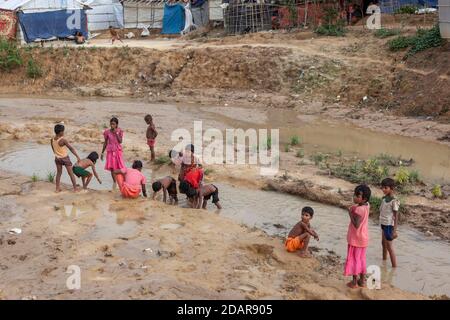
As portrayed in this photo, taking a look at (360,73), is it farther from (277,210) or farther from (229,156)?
(277,210)

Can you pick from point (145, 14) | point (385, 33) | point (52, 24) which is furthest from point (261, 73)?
point (145, 14)

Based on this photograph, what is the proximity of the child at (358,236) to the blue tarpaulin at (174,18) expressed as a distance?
77.2 feet

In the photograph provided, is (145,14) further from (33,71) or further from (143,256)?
(143,256)

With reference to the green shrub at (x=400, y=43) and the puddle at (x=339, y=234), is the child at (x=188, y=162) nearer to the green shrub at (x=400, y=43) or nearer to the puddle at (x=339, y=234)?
the puddle at (x=339, y=234)

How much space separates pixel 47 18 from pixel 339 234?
21132 mm

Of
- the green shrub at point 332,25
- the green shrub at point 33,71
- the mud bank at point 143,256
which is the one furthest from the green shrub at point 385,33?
the mud bank at point 143,256

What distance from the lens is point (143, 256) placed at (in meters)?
6.68

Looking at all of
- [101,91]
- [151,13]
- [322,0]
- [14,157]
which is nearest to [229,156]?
[14,157]

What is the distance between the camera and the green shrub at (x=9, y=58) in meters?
22.1

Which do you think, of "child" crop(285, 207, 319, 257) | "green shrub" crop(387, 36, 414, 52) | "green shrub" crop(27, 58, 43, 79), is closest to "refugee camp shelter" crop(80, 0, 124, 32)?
"green shrub" crop(27, 58, 43, 79)

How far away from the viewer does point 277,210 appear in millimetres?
9109

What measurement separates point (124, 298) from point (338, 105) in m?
12.8

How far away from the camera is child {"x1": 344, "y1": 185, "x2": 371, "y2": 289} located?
19.5 feet

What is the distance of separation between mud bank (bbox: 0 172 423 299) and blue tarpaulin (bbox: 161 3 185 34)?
67.5 feet
